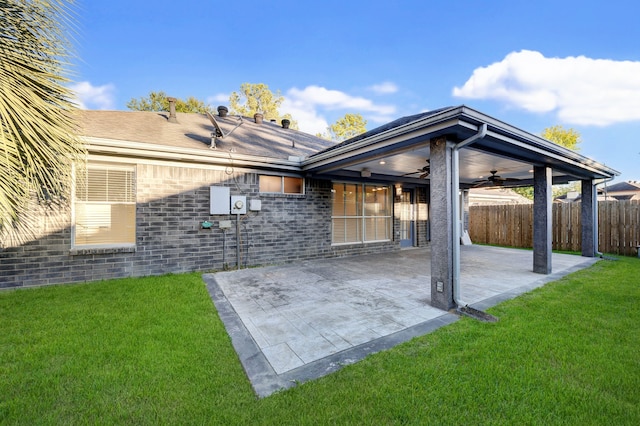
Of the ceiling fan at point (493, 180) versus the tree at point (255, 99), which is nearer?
the ceiling fan at point (493, 180)

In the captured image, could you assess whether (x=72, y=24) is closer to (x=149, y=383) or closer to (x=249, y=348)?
(x=149, y=383)

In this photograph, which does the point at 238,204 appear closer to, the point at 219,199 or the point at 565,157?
the point at 219,199

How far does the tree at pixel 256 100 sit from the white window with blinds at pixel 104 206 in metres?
15.9

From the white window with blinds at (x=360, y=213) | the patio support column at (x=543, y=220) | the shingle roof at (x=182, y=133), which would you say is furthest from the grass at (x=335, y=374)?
the white window with blinds at (x=360, y=213)

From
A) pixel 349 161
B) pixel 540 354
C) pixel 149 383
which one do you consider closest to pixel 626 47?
pixel 349 161

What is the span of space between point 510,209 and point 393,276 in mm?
8560

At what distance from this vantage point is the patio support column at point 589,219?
25.8ft

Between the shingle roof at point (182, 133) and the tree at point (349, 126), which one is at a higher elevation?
the tree at point (349, 126)

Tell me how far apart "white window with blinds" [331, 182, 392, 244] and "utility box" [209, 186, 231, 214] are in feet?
10.6

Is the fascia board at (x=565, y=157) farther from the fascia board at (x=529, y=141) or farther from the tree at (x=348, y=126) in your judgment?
the tree at (x=348, y=126)

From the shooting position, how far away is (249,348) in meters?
2.76

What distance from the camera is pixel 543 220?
5871 mm

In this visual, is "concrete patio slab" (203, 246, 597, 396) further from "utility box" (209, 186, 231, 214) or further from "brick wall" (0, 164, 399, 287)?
"utility box" (209, 186, 231, 214)

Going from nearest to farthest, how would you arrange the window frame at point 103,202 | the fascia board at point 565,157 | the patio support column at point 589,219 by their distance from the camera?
1. the fascia board at point 565,157
2. the window frame at point 103,202
3. the patio support column at point 589,219
